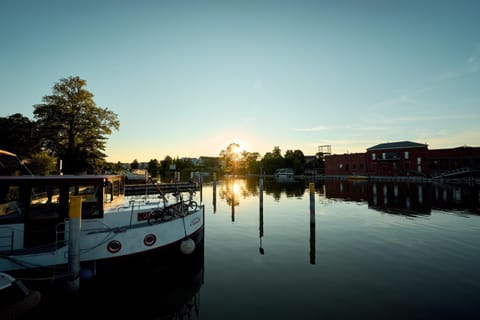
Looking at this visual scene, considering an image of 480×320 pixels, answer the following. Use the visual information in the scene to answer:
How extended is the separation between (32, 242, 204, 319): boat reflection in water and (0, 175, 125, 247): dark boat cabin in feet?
6.23

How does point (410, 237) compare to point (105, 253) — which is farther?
point (410, 237)

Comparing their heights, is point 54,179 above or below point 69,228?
above

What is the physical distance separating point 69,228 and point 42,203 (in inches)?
98.9

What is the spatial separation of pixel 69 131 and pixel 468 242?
40290 millimetres

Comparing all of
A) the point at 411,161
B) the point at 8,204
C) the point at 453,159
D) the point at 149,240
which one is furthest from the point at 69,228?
the point at 453,159

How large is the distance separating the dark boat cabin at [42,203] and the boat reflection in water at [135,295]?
6.23ft

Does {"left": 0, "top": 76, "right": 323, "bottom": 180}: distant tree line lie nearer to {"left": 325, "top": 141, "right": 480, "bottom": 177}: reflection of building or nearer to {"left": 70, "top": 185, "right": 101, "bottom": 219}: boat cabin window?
{"left": 70, "top": 185, "right": 101, "bottom": 219}: boat cabin window

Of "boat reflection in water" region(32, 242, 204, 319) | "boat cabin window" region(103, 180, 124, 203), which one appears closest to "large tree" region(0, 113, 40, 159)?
"boat cabin window" region(103, 180, 124, 203)

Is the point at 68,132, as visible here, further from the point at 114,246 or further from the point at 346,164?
the point at 346,164

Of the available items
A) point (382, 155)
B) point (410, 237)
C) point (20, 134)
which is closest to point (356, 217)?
point (410, 237)

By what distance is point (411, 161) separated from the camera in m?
64.8

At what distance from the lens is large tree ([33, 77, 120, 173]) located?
30.8 meters

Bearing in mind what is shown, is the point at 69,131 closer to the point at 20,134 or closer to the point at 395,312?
the point at 20,134

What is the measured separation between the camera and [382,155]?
69438 millimetres
